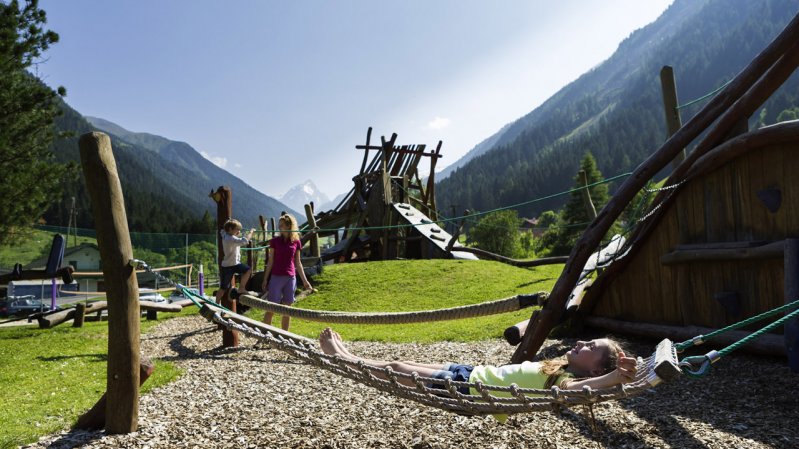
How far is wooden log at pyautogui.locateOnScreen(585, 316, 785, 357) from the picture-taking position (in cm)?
481

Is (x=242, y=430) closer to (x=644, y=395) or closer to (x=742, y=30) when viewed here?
(x=644, y=395)

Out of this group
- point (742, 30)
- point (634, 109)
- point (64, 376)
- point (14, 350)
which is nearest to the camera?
point (64, 376)

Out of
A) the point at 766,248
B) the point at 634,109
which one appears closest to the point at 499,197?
the point at 634,109

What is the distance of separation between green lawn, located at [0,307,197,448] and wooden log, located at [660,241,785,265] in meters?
5.45

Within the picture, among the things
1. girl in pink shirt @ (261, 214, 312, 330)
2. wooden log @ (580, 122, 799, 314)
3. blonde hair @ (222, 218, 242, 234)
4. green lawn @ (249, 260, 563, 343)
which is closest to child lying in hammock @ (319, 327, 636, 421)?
wooden log @ (580, 122, 799, 314)

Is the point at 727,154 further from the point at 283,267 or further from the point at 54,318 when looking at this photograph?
the point at 54,318

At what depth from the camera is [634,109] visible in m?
126

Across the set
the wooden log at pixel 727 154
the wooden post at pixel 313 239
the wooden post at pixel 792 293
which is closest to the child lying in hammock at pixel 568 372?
the wooden post at pixel 792 293

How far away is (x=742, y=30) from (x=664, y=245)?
211 m

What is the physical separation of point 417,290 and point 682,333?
24.6 feet

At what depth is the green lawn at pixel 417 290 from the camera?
9.27m

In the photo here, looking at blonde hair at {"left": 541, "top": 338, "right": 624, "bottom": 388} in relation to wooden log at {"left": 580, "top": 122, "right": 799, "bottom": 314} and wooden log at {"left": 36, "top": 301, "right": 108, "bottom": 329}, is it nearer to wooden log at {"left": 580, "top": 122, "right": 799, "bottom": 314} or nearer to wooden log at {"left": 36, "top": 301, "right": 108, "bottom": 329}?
wooden log at {"left": 580, "top": 122, "right": 799, "bottom": 314}

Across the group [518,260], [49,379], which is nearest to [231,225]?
[49,379]

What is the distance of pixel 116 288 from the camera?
146 inches
